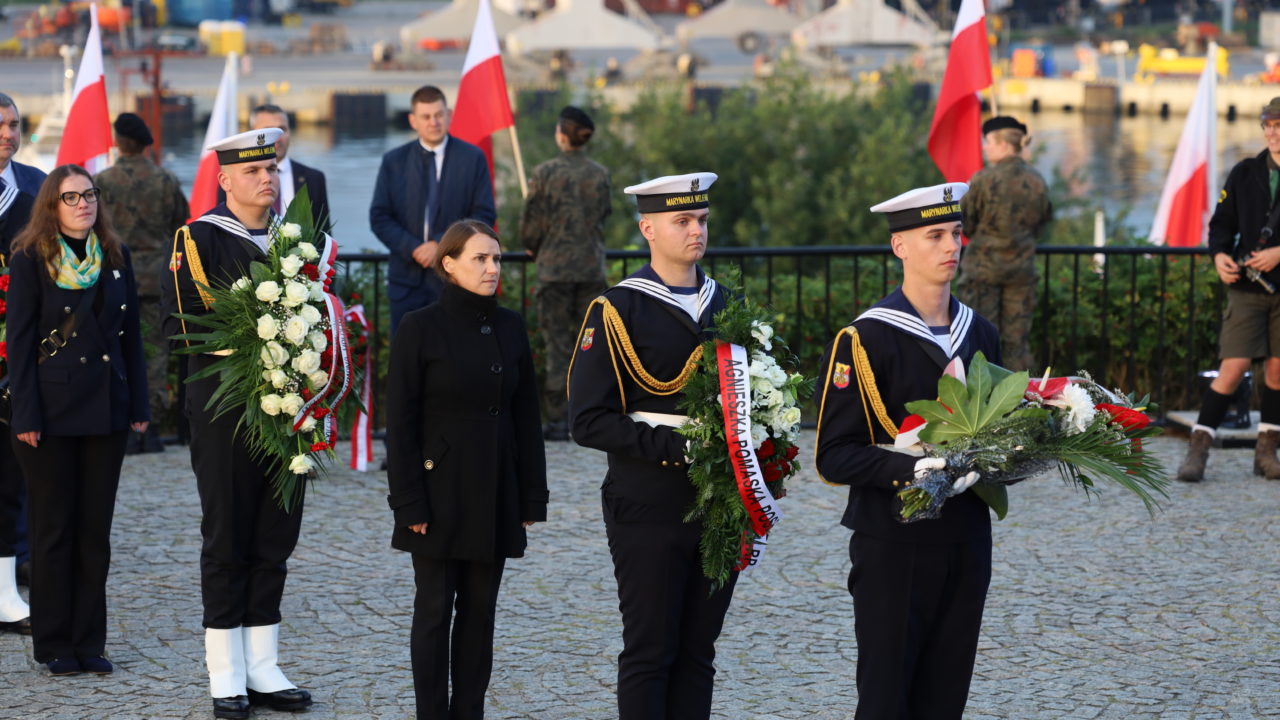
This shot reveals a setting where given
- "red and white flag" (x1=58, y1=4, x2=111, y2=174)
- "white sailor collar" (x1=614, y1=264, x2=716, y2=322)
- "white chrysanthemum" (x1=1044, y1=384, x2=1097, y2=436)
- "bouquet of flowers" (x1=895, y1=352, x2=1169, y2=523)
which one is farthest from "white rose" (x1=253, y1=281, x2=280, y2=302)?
"red and white flag" (x1=58, y1=4, x2=111, y2=174)

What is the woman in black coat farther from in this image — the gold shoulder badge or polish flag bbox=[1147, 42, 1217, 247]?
polish flag bbox=[1147, 42, 1217, 247]

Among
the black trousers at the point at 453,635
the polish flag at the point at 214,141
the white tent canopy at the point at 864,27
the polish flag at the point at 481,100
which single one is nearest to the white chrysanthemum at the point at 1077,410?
the black trousers at the point at 453,635

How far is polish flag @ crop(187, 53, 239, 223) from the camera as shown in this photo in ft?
39.8

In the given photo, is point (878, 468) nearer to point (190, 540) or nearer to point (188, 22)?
point (190, 540)

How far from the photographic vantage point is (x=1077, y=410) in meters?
4.46

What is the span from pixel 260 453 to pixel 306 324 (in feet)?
1.77

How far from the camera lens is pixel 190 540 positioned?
8297mm

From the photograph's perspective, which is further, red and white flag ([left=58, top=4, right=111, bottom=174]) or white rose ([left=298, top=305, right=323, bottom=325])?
red and white flag ([left=58, top=4, right=111, bottom=174])

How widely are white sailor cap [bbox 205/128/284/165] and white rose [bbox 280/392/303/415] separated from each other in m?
0.89

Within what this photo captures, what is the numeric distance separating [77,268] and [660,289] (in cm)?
252

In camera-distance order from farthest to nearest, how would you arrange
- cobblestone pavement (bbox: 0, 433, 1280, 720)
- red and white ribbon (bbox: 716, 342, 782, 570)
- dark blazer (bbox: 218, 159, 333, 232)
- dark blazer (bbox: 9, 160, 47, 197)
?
dark blazer (bbox: 218, 159, 333, 232)
dark blazer (bbox: 9, 160, 47, 197)
cobblestone pavement (bbox: 0, 433, 1280, 720)
red and white ribbon (bbox: 716, 342, 782, 570)

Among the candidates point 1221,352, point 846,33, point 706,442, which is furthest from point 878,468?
point 846,33

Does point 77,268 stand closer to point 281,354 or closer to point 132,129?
point 281,354

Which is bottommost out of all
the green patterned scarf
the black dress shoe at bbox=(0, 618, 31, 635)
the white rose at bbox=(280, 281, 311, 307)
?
the black dress shoe at bbox=(0, 618, 31, 635)
